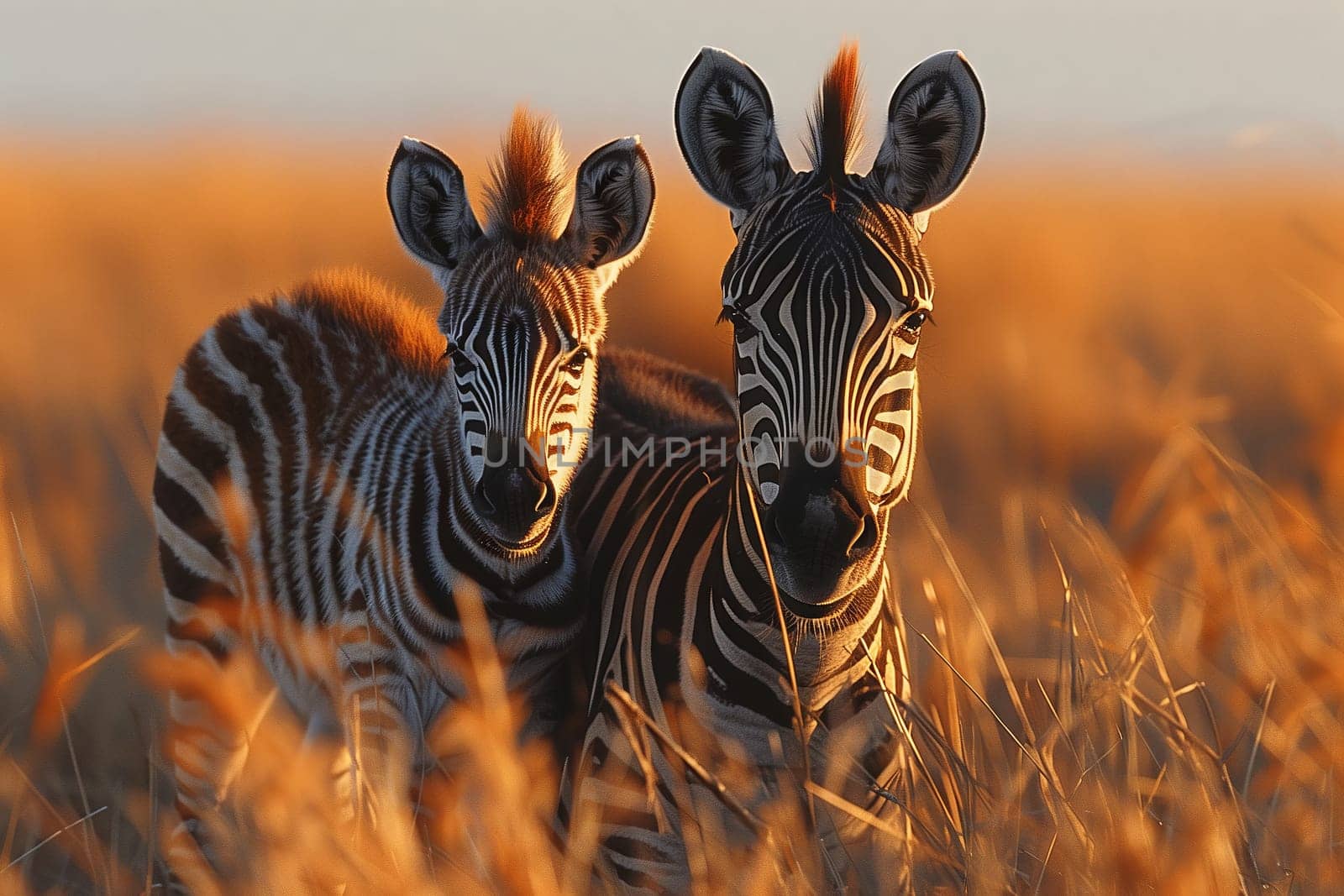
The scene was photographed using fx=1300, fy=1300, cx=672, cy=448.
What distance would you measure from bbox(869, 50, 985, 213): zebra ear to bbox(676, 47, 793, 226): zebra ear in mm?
298

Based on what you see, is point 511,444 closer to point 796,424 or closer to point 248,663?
point 796,424

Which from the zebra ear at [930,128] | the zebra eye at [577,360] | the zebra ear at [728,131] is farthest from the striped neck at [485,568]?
the zebra ear at [930,128]

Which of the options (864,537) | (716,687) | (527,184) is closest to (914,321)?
(864,537)

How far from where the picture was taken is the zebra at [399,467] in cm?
394

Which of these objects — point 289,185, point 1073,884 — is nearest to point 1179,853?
point 1073,884

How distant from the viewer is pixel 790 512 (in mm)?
2980

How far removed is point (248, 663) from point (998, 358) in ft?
27.0

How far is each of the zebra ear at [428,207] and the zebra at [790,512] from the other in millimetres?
1043

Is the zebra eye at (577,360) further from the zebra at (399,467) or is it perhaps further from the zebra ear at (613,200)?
the zebra ear at (613,200)

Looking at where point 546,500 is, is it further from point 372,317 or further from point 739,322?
point 372,317

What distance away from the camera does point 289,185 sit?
23438 mm

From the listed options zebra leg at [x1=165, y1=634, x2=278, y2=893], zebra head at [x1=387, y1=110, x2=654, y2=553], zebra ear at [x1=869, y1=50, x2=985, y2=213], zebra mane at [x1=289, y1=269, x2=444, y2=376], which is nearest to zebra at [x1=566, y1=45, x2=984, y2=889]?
zebra ear at [x1=869, y1=50, x2=985, y2=213]

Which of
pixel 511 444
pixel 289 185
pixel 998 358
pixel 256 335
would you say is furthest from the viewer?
pixel 289 185

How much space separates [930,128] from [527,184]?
4.56 ft
